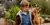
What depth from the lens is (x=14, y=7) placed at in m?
1.25

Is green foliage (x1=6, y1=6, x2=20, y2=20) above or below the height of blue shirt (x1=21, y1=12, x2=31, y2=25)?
above

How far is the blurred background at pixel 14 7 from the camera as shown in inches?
49.0

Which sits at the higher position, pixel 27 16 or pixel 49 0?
pixel 49 0

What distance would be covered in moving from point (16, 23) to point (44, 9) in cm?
29

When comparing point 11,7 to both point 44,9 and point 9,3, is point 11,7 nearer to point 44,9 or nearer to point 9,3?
point 9,3

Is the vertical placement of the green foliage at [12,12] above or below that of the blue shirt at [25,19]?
above

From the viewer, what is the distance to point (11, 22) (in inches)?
49.3

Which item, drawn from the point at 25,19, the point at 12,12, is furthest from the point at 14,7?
the point at 25,19

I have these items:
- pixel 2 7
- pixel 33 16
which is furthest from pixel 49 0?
pixel 2 7

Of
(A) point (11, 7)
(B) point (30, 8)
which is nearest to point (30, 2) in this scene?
(B) point (30, 8)

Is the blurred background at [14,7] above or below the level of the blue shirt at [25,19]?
above

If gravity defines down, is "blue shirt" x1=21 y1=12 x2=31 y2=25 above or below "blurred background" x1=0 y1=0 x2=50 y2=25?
below

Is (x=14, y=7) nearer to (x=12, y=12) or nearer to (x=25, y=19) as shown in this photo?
(x=12, y=12)

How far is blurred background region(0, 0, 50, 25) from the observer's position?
1.24 metres
